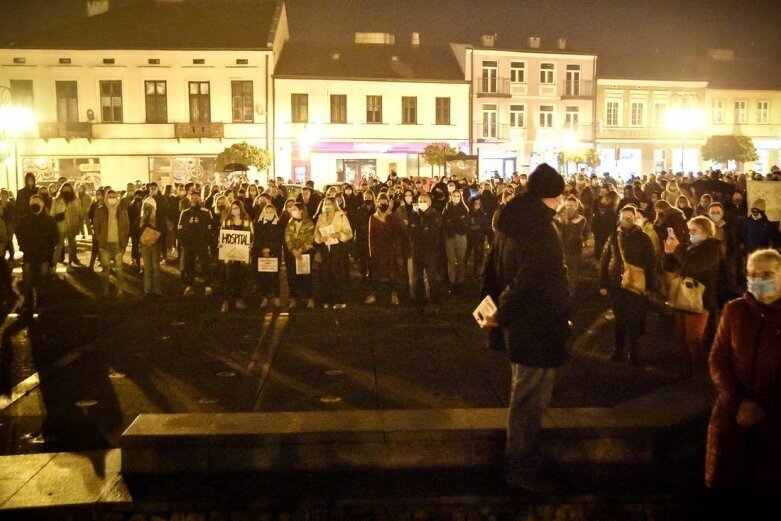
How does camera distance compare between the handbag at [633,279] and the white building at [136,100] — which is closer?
the handbag at [633,279]

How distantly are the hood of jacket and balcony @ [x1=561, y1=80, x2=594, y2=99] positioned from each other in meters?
46.9

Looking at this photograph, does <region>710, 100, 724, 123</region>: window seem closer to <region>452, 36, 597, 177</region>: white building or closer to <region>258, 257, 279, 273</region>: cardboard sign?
<region>452, 36, 597, 177</region>: white building

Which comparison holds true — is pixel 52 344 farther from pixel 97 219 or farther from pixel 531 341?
pixel 531 341

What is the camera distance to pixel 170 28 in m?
42.6

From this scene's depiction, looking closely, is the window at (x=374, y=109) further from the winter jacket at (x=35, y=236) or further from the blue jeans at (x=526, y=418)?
the blue jeans at (x=526, y=418)

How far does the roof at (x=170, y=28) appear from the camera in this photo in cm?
4094

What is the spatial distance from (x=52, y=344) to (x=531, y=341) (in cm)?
729

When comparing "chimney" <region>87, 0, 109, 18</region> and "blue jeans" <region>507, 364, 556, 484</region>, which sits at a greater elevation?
"chimney" <region>87, 0, 109, 18</region>

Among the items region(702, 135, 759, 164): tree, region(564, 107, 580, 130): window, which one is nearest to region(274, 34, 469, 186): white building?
region(564, 107, 580, 130): window

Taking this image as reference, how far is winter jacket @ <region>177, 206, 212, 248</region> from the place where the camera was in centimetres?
1306

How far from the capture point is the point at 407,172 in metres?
44.2

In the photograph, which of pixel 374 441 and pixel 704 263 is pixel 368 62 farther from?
pixel 374 441

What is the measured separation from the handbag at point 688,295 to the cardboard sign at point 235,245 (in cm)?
666

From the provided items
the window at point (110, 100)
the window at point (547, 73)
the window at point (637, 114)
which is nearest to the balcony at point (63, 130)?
the window at point (110, 100)
